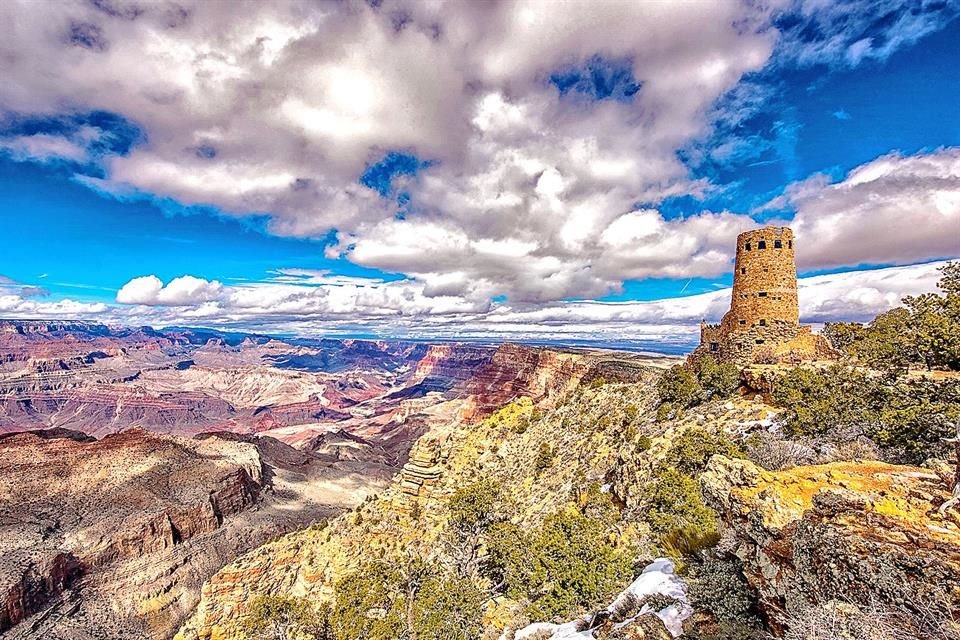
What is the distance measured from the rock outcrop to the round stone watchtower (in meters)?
21.2

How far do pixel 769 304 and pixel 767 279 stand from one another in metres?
1.66

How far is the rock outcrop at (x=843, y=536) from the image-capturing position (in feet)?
19.3

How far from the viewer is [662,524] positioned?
17031mm

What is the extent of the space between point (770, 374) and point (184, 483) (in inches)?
4858

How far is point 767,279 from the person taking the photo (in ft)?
92.4

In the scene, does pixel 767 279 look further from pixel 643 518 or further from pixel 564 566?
pixel 564 566

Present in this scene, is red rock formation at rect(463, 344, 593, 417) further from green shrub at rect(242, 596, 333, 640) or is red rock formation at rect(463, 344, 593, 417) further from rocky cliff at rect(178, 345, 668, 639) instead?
green shrub at rect(242, 596, 333, 640)

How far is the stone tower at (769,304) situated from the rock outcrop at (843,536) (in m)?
20.9

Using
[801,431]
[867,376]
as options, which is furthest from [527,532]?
[867,376]

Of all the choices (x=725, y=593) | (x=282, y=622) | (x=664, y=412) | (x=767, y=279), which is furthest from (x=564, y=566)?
(x=767, y=279)

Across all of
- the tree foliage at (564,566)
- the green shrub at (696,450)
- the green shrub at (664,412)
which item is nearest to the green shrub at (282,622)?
the tree foliage at (564,566)

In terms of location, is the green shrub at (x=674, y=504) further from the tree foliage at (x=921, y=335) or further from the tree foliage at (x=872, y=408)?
the tree foliage at (x=921, y=335)

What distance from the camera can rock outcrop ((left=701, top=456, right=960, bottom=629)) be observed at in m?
5.89

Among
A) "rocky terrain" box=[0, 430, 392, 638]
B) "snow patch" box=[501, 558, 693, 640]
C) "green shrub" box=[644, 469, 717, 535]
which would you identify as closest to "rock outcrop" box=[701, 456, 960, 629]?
"snow patch" box=[501, 558, 693, 640]
